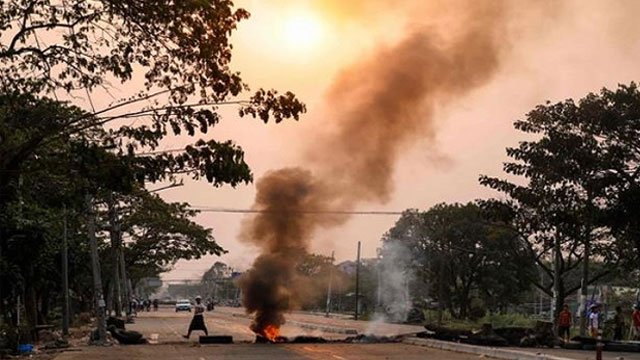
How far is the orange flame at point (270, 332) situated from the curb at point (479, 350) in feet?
16.4

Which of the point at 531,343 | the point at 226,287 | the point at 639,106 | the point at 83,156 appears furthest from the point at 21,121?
the point at 226,287

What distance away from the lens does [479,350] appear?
947 inches

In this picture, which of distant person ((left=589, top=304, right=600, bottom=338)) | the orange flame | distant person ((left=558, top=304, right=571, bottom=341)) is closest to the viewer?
distant person ((left=589, top=304, right=600, bottom=338))

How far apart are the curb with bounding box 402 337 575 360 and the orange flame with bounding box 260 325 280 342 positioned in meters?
4.98

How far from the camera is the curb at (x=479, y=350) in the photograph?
68.5 feet

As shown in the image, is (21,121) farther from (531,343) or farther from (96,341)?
(531,343)

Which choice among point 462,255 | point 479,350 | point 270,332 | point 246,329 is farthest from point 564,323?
point 462,255

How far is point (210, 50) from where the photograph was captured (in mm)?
13008

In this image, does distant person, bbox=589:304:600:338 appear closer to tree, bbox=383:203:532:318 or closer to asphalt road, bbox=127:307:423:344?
asphalt road, bbox=127:307:423:344

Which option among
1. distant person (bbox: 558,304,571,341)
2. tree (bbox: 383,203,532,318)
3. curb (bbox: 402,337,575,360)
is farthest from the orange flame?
tree (bbox: 383,203,532,318)

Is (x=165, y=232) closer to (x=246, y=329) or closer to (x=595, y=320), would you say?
(x=246, y=329)

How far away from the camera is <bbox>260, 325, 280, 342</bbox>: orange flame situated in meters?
31.6

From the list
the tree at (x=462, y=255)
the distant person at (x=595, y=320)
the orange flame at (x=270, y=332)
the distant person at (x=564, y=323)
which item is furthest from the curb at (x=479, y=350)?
the tree at (x=462, y=255)

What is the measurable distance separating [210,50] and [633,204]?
16.9 meters
